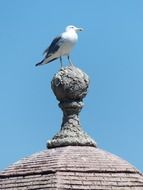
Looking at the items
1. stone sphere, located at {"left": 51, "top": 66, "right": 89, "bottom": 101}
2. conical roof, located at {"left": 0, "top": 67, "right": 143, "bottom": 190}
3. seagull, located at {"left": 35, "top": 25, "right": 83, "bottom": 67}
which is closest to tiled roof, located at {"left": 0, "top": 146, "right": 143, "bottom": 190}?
conical roof, located at {"left": 0, "top": 67, "right": 143, "bottom": 190}

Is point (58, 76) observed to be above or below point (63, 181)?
above

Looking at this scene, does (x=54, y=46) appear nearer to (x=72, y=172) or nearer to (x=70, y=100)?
(x=70, y=100)

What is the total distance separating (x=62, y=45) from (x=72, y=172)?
296 centimetres

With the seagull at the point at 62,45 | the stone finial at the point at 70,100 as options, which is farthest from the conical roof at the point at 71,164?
the seagull at the point at 62,45

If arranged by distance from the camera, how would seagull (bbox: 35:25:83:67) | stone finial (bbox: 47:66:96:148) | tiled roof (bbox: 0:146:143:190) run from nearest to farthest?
tiled roof (bbox: 0:146:143:190) → stone finial (bbox: 47:66:96:148) → seagull (bbox: 35:25:83:67)

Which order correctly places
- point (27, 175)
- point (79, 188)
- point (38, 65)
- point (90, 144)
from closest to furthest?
1. point (79, 188)
2. point (27, 175)
3. point (90, 144)
4. point (38, 65)

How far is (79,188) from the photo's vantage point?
9.44 metres

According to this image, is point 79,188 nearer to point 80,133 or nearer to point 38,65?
point 80,133

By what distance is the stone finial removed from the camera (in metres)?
11.0

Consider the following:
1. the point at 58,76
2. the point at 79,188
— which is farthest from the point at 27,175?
the point at 58,76

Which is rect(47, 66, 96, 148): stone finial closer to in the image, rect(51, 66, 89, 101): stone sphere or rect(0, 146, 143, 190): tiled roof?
rect(51, 66, 89, 101): stone sphere

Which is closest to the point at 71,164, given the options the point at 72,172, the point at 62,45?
the point at 72,172

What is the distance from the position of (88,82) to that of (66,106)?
53cm

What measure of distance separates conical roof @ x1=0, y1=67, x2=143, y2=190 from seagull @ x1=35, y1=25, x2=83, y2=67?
2.67 feet
